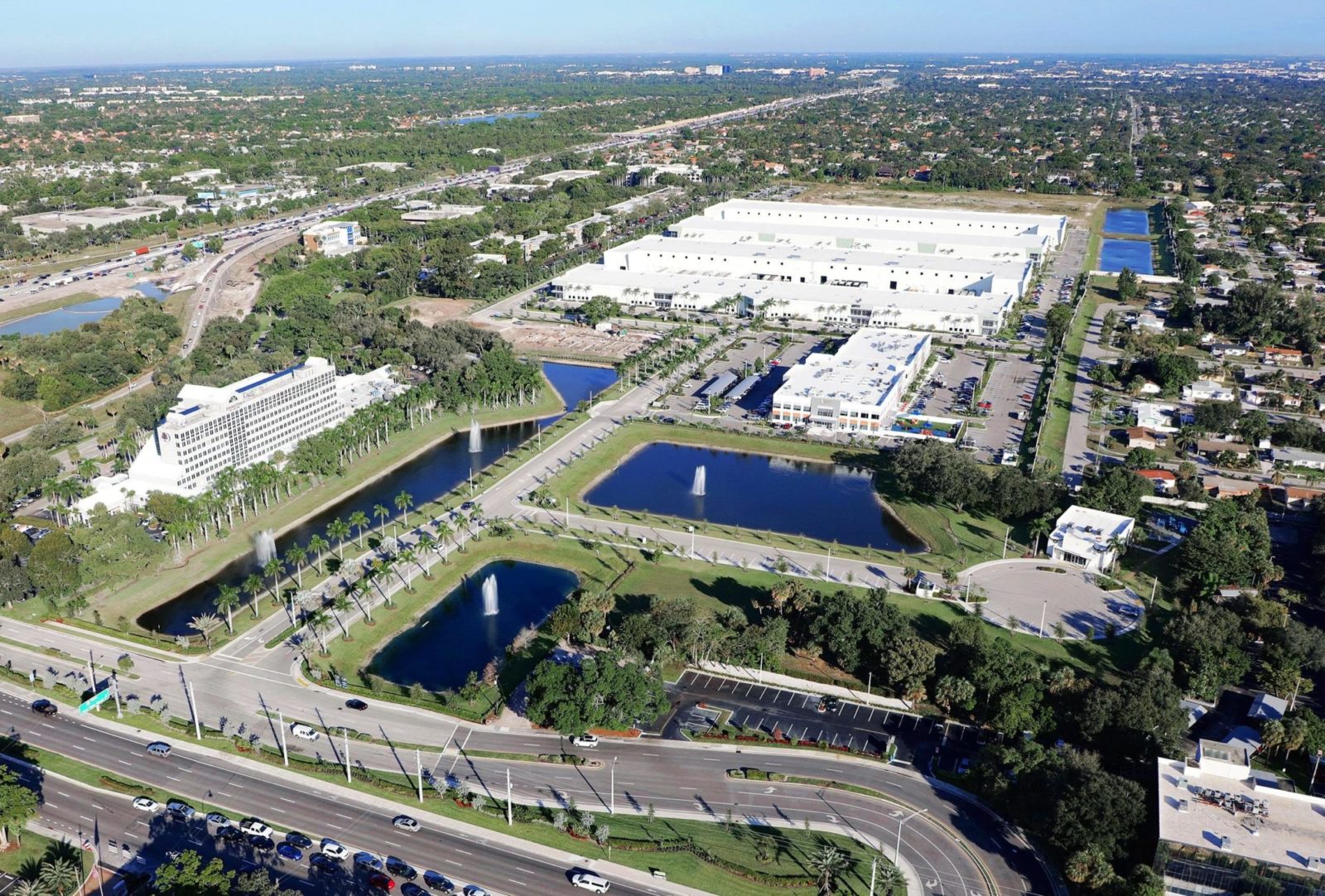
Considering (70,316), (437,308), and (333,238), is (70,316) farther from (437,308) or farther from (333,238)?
(437,308)

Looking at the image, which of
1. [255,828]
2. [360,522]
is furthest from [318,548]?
[255,828]

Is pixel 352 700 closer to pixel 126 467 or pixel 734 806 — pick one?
pixel 734 806

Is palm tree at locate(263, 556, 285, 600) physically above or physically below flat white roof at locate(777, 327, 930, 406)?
below

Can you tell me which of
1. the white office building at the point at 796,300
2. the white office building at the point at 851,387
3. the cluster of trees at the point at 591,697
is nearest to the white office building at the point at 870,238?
the white office building at the point at 796,300

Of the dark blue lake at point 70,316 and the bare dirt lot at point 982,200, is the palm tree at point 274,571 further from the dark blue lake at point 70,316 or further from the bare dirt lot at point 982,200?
the bare dirt lot at point 982,200

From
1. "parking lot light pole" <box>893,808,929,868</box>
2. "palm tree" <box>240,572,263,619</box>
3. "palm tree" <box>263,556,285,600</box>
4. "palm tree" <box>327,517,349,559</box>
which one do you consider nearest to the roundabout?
"parking lot light pole" <box>893,808,929,868</box>

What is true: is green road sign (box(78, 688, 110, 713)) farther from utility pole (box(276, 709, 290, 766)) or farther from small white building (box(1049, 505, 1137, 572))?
small white building (box(1049, 505, 1137, 572))
